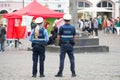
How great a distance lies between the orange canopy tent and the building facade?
30.2 m

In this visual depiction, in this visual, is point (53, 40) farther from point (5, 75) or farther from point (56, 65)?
point (5, 75)

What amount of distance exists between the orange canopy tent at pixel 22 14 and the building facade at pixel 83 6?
3024cm

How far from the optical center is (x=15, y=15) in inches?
1293

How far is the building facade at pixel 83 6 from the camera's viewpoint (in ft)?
225

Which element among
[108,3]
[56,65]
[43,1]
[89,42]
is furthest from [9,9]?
[56,65]

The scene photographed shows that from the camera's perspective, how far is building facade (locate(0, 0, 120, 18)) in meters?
68.5

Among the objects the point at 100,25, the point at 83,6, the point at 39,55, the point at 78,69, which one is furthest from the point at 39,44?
the point at 83,6

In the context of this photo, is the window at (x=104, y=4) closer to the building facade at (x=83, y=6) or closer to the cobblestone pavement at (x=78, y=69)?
the building facade at (x=83, y=6)

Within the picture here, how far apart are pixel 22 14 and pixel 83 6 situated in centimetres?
4360

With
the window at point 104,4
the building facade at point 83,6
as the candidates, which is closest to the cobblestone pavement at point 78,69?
the building facade at point 83,6

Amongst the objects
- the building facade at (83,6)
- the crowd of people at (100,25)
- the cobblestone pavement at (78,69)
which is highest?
the building facade at (83,6)

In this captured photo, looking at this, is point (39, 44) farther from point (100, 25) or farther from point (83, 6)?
point (83, 6)

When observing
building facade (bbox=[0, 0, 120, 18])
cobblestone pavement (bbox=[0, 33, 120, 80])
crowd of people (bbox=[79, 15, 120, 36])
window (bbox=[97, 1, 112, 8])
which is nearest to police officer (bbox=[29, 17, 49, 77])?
cobblestone pavement (bbox=[0, 33, 120, 80])

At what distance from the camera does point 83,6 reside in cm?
7550
